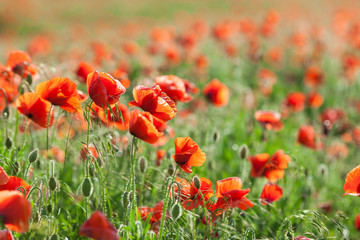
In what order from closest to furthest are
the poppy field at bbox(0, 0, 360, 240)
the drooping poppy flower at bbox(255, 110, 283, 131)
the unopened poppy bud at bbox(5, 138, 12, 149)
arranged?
the poppy field at bbox(0, 0, 360, 240) → the unopened poppy bud at bbox(5, 138, 12, 149) → the drooping poppy flower at bbox(255, 110, 283, 131)

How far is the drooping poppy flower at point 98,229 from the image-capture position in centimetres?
117

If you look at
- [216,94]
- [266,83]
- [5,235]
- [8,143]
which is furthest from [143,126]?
[266,83]

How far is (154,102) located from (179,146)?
0.19m

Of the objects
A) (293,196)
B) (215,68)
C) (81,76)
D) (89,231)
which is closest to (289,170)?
(293,196)

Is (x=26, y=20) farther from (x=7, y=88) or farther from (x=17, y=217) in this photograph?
(x=17, y=217)

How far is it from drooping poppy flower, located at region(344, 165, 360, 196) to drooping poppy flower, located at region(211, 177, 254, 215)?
0.39 m

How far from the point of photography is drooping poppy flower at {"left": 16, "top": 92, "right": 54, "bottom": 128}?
178 cm

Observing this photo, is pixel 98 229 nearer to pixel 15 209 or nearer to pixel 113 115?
pixel 15 209

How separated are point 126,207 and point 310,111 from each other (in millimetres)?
4177

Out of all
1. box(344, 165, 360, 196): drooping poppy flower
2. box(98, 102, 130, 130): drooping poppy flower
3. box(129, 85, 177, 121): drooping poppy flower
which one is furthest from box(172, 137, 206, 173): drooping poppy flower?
box(344, 165, 360, 196): drooping poppy flower

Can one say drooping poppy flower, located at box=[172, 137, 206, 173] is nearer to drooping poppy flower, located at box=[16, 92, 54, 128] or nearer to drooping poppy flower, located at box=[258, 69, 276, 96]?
drooping poppy flower, located at box=[16, 92, 54, 128]

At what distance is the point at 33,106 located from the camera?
5.97 ft

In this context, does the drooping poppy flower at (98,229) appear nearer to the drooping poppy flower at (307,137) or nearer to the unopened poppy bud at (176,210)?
the unopened poppy bud at (176,210)

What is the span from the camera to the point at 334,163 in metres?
3.83
